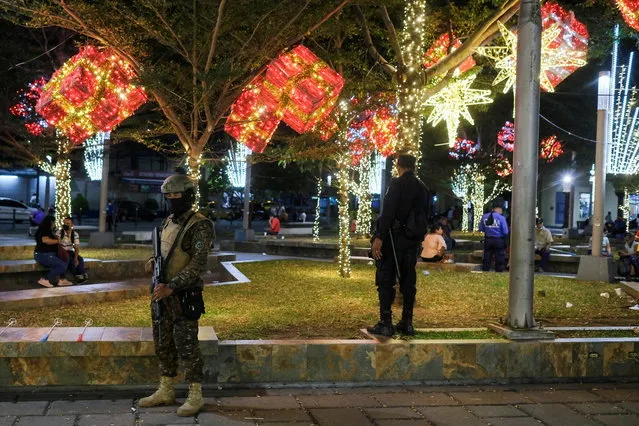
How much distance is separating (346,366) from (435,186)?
30105mm

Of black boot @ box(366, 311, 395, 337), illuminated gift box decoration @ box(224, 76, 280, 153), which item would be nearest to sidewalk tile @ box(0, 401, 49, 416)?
black boot @ box(366, 311, 395, 337)

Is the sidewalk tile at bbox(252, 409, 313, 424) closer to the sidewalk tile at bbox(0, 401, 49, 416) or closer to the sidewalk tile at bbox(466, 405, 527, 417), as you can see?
the sidewalk tile at bbox(466, 405, 527, 417)

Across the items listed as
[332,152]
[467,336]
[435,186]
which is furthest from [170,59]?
[435,186]

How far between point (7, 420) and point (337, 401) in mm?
2634

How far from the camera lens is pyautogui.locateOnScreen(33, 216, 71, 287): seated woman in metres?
11.5

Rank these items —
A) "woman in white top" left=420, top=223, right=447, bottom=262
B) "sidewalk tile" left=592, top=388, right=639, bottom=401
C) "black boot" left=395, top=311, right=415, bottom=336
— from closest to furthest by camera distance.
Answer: "sidewalk tile" left=592, top=388, right=639, bottom=401, "black boot" left=395, top=311, right=415, bottom=336, "woman in white top" left=420, top=223, right=447, bottom=262

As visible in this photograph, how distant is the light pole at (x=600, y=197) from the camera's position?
531 inches

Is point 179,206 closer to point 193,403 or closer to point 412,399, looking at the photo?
point 193,403

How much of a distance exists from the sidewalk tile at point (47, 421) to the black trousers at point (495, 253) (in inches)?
446

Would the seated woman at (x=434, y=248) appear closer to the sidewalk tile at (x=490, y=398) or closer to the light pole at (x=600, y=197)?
the light pole at (x=600, y=197)

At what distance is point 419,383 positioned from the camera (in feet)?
21.9

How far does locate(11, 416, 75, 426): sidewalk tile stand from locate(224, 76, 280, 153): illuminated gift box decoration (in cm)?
663

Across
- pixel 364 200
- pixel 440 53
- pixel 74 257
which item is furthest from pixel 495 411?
pixel 364 200

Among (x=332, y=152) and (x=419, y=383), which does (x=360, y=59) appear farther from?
(x=419, y=383)
